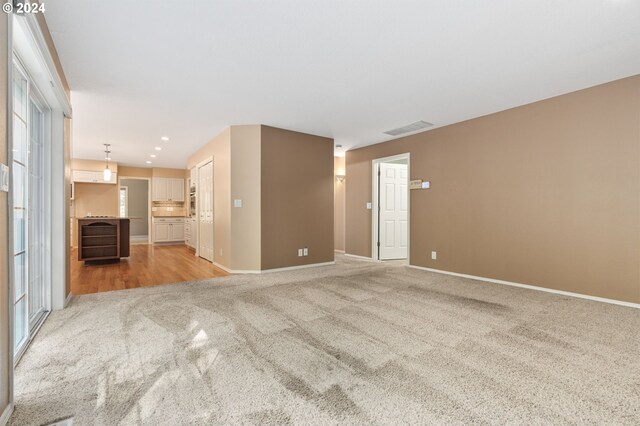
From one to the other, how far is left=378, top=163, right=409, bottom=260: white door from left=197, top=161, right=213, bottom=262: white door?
3.67m

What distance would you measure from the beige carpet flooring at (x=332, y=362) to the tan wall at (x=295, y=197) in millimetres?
1881

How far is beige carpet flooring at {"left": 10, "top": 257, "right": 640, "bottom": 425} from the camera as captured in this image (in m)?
1.60

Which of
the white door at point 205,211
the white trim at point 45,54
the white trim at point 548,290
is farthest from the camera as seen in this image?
the white door at point 205,211

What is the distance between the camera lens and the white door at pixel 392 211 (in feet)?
21.9

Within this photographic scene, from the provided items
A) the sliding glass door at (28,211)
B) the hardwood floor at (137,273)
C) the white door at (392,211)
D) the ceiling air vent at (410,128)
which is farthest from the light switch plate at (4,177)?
the white door at (392,211)

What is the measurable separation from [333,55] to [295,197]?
3.11 metres

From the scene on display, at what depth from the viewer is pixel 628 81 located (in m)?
3.46

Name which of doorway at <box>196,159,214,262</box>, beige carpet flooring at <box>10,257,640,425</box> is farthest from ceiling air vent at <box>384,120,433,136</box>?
doorway at <box>196,159,214,262</box>

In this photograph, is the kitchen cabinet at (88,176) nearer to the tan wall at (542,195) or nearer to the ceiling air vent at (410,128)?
the ceiling air vent at (410,128)

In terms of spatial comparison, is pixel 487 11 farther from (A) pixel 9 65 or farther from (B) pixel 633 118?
(A) pixel 9 65

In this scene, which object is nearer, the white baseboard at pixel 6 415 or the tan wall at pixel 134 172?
the white baseboard at pixel 6 415

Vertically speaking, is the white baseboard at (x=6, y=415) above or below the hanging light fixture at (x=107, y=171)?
below

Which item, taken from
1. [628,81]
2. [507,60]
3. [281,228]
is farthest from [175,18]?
[628,81]

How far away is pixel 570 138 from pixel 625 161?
0.63 meters
